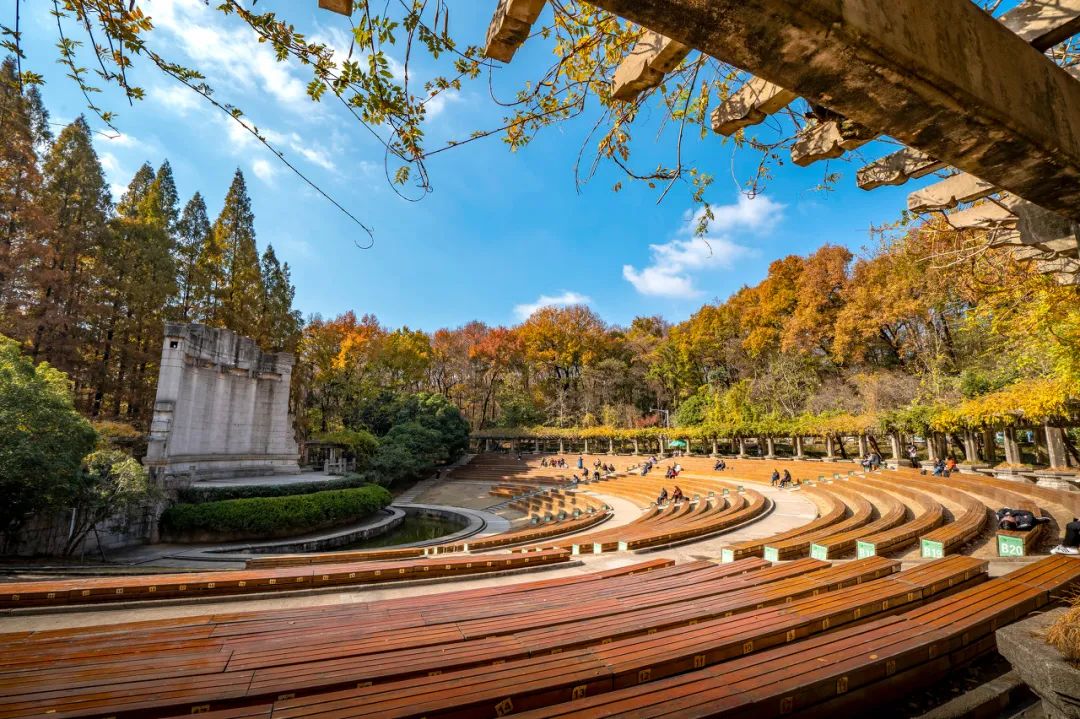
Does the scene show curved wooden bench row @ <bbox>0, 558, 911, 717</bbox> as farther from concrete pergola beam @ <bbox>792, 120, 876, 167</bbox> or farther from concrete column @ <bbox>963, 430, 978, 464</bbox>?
concrete column @ <bbox>963, 430, 978, 464</bbox>

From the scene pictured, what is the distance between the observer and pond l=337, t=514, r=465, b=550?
19922 millimetres

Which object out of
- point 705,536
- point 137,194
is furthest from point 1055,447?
point 137,194

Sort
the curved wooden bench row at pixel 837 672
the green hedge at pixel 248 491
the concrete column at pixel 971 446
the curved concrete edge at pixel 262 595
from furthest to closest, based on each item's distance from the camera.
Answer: the concrete column at pixel 971 446 → the green hedge at pixel 248 491 → the curved concrete edge at pixel 262 595 → the curved wooden bench row at pixel 837 672

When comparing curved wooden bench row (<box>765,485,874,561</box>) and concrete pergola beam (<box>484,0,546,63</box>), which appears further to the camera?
curved wooden bench row (<box>765,485,874,561</box>)

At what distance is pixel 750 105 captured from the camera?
2816 millimetres

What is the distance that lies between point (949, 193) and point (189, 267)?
36304 mm

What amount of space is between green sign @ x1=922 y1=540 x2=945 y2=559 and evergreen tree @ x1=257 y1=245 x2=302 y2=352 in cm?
3557

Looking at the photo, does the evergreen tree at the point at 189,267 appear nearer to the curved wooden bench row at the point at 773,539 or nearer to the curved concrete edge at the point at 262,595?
the curved concrete edge at the point at 262,595

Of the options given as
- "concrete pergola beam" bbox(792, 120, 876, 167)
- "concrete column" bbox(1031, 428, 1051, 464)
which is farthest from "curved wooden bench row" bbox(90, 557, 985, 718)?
"concrete column" bbox(1031, 428, 1051, 464)

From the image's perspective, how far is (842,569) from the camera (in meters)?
5.67

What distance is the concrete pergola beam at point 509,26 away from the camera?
198 centimetres

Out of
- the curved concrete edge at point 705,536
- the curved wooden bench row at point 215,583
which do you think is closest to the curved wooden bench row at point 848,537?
the curved concrete edge at point 705,536

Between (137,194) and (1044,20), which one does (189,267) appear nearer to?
(137,194)

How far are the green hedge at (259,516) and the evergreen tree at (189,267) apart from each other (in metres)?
15.5
